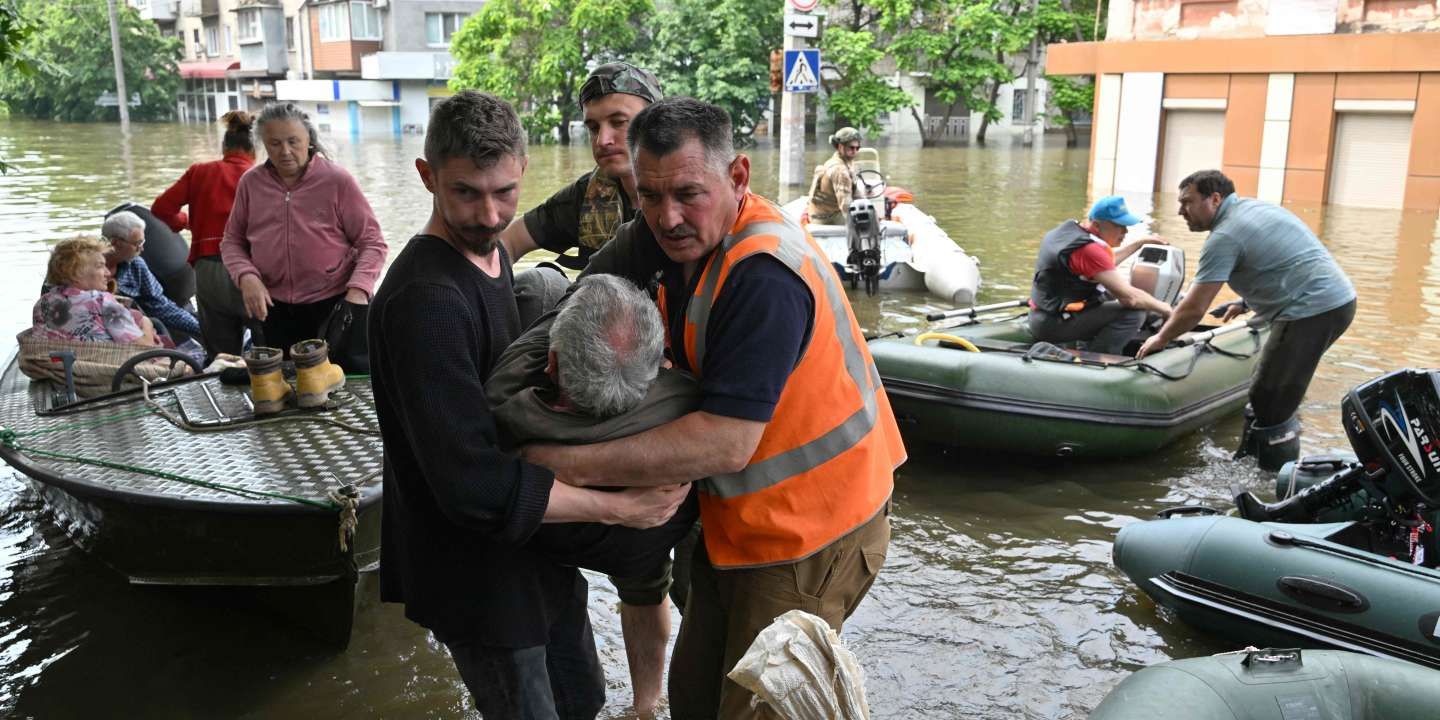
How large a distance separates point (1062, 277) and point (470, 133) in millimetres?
5732

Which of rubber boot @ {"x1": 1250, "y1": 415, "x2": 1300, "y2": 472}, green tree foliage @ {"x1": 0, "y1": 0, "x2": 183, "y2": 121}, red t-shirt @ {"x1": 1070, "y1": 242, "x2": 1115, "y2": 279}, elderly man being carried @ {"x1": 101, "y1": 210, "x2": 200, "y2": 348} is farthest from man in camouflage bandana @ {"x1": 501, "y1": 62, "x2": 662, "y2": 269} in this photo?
green tree foliage @ {"x1": 0, "y1": 0, "x2": 183, "y2": 121}

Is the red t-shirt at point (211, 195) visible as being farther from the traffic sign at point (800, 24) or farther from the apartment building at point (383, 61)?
the apartment building at point (383, 61)

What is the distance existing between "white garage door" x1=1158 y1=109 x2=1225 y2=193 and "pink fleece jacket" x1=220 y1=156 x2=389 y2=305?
18.6 metres

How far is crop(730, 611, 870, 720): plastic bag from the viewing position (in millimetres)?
1954

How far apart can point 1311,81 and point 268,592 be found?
1936 centimetres

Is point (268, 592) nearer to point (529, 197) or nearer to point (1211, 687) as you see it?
point (1211, 687)

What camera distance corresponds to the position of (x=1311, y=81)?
18.6 meters

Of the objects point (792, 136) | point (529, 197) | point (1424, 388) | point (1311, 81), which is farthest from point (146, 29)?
point (1424, 388)

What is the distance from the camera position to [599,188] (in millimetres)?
3730

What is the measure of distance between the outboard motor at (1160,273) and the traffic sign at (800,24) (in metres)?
11.7

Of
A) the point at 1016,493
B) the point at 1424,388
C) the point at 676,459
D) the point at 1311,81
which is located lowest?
the point at 1016,493

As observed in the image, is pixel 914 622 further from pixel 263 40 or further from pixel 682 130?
pixel 263 40

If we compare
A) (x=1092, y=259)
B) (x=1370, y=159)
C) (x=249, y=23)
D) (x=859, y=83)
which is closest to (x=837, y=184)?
(x=1092, y=259)

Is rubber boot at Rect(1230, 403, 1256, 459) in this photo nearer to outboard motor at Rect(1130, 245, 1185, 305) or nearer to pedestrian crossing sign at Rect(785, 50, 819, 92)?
outboard motor at Rect(1130, 245, 1185, 305)
